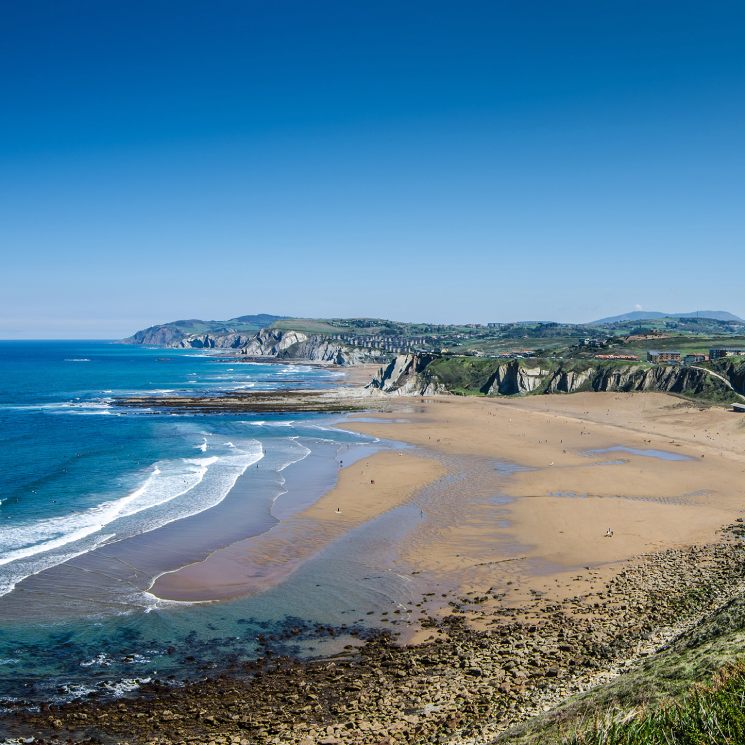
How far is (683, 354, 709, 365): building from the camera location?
8904cm

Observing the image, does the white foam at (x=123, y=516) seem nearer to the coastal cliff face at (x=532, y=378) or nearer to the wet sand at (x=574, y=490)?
the wet sand at (x=574, y=490)

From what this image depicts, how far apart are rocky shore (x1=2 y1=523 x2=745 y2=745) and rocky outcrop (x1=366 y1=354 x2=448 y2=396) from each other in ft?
260

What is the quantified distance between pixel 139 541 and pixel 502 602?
1801 cm

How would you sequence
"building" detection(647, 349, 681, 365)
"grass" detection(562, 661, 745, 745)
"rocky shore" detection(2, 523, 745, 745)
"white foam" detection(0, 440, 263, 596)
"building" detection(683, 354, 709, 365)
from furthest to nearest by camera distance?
"building" detection(647, 349, 681, 365)
"building" detection(683, 354, 709, 365)
"white foam" detection(0, 440, 263, 596)
"rocky shore" detection(2, 523, 745, 745)
"grass" detection(562, 661, 745, 745)

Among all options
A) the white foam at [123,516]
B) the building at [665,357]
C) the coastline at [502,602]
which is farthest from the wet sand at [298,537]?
the building at [665,357]

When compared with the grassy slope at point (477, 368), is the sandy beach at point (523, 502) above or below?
below

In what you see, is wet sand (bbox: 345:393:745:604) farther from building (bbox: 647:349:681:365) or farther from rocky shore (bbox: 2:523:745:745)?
building (bbox: 647:349:681:365)

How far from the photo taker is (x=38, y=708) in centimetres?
1667

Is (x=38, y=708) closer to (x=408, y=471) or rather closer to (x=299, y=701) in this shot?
(x=299, y=701)

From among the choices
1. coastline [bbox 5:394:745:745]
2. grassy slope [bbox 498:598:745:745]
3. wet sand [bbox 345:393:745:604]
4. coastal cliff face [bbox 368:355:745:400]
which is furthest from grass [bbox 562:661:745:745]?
coastal cliff face [bbox 368:355:745:400]

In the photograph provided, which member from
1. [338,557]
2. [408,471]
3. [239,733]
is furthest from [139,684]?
[408,471]

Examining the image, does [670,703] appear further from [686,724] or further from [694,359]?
[694,359]

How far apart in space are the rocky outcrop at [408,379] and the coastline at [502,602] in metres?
49.9

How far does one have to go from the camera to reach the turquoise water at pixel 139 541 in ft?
→ 64.4
